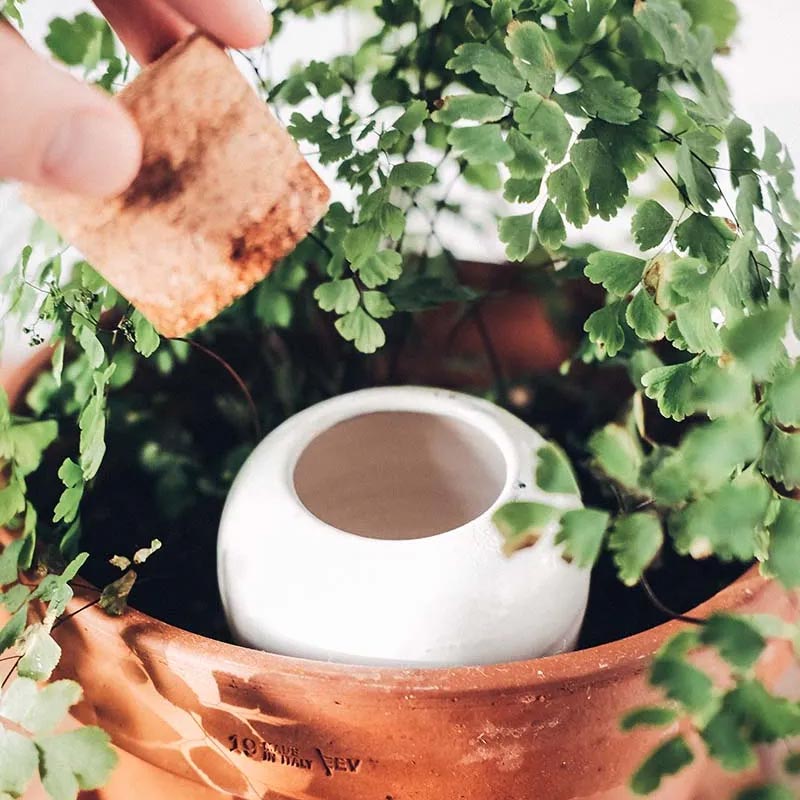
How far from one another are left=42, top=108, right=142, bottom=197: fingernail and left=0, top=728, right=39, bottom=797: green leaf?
28 centimetres

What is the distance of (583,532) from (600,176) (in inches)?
7.7

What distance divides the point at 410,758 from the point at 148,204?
31 cm

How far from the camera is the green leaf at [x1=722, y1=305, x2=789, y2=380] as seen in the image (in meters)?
0.33

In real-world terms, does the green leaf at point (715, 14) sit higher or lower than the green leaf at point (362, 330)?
higher

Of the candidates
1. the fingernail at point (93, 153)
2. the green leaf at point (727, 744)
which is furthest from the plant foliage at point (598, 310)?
the fingernail at point (93, 153)

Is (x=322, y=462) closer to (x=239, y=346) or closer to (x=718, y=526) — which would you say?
(x=239, y=346)

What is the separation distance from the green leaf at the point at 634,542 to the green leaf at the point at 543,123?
194 millimetres

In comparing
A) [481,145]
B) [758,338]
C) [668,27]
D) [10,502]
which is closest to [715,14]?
[668,27]

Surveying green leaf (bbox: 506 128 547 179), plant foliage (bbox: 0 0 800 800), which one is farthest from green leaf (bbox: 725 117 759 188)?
green leaf (bbox: 506 128 547 179)

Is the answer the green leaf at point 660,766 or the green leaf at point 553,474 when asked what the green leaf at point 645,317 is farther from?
the green leaf at point 660,766

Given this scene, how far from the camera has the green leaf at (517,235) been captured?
1.63 ft

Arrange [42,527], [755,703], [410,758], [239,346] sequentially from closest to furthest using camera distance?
[755,703]
[410,758]
[42,527]
[239,346]

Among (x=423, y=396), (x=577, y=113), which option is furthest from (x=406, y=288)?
(x=577, y=113)

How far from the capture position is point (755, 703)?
325 mm
